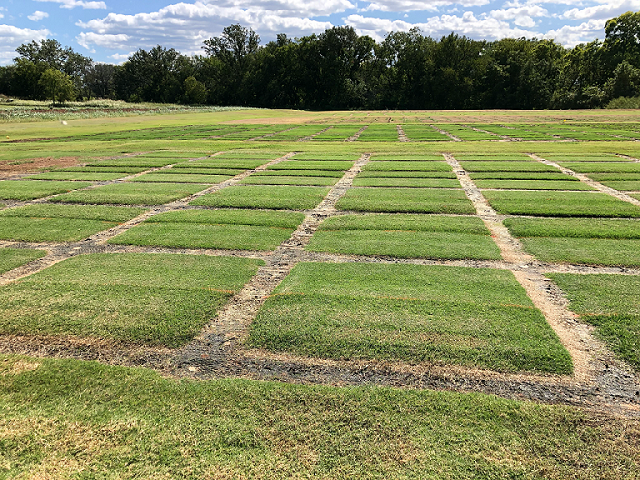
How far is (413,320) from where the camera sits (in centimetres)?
582

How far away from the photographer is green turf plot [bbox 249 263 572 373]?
5.08 meters

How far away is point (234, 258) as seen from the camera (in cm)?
843

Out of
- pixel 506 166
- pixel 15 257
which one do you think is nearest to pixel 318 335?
pixel 15 257

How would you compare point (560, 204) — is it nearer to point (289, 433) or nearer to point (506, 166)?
point (506, 166)

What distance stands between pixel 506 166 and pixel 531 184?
4.06 meters

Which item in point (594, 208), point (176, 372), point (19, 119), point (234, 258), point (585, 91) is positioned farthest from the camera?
point (585, 91)

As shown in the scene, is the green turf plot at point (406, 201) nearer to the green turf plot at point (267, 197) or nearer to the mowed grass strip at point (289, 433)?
the green turf plot at point (267, 197)

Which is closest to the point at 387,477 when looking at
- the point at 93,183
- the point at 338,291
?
the point at 338,291

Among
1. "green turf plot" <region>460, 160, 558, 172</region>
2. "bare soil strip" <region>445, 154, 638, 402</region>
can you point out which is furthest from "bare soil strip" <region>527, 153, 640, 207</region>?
"bare soil strip" <region>445, 154, 638, 402</region>

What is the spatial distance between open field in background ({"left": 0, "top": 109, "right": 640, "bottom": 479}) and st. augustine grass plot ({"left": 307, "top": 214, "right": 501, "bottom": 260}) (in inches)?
2.6

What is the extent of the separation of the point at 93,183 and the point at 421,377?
16.3 meters

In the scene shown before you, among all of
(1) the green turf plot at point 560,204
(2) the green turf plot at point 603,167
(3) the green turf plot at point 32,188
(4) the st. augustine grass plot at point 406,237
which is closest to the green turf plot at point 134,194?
(3) the green turf plot at point 32,188

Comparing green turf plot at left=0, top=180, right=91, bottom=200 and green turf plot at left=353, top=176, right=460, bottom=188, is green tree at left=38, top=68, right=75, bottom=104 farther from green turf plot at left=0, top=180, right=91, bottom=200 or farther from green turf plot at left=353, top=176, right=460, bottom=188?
green turf plot at left=353, top=176, right=460, bottom=188

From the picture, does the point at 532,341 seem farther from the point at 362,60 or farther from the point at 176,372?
the point at 362,60
